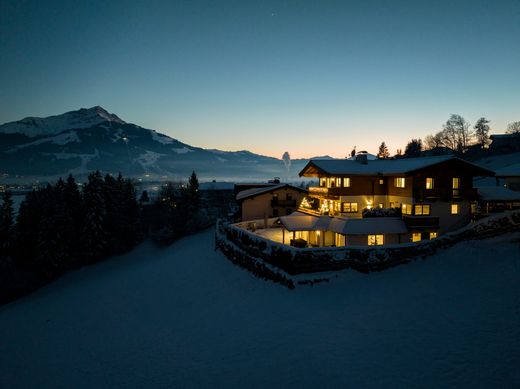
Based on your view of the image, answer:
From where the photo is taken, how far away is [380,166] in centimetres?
3381

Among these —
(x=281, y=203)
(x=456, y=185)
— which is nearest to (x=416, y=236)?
(x=456, y=185)

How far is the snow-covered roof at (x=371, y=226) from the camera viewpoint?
→ 2723 cm

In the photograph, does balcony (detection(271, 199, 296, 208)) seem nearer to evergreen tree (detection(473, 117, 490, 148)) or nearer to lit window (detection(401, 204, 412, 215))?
lit window (detection(401, 204, 412, 215))

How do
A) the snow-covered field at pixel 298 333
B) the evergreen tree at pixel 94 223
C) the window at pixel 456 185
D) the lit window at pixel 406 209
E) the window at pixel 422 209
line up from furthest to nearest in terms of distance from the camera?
1. the evergreen tree at pixel 94 223
2. the window at pixel 456 185
3. the lit window at pixel 406 209
4. the window at pixel 422 209
5. the snow-covered field at pixel 298 333

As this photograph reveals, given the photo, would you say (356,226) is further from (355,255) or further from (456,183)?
(456,183)

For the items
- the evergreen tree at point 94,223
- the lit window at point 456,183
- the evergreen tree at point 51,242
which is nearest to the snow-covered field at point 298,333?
the lit window at point 456,183

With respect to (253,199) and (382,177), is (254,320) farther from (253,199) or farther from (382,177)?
(253,199)

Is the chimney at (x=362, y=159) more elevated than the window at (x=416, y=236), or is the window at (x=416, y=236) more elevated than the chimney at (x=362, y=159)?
the chimney at (x=362, y=159)

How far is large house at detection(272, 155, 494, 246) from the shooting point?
28078mm

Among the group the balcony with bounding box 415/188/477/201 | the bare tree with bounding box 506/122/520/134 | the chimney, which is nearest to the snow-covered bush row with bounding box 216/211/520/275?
the balcony with bounding box 415/188/477/201

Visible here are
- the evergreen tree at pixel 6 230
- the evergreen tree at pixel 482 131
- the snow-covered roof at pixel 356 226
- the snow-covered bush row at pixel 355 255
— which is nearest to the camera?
the snow-covered bush row at pixel 355 255

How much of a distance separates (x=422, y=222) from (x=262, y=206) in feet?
79.7

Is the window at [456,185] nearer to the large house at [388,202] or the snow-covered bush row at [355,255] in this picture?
the large house at [388,202]

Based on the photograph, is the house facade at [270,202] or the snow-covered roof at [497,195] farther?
the house facade at [270,202]
